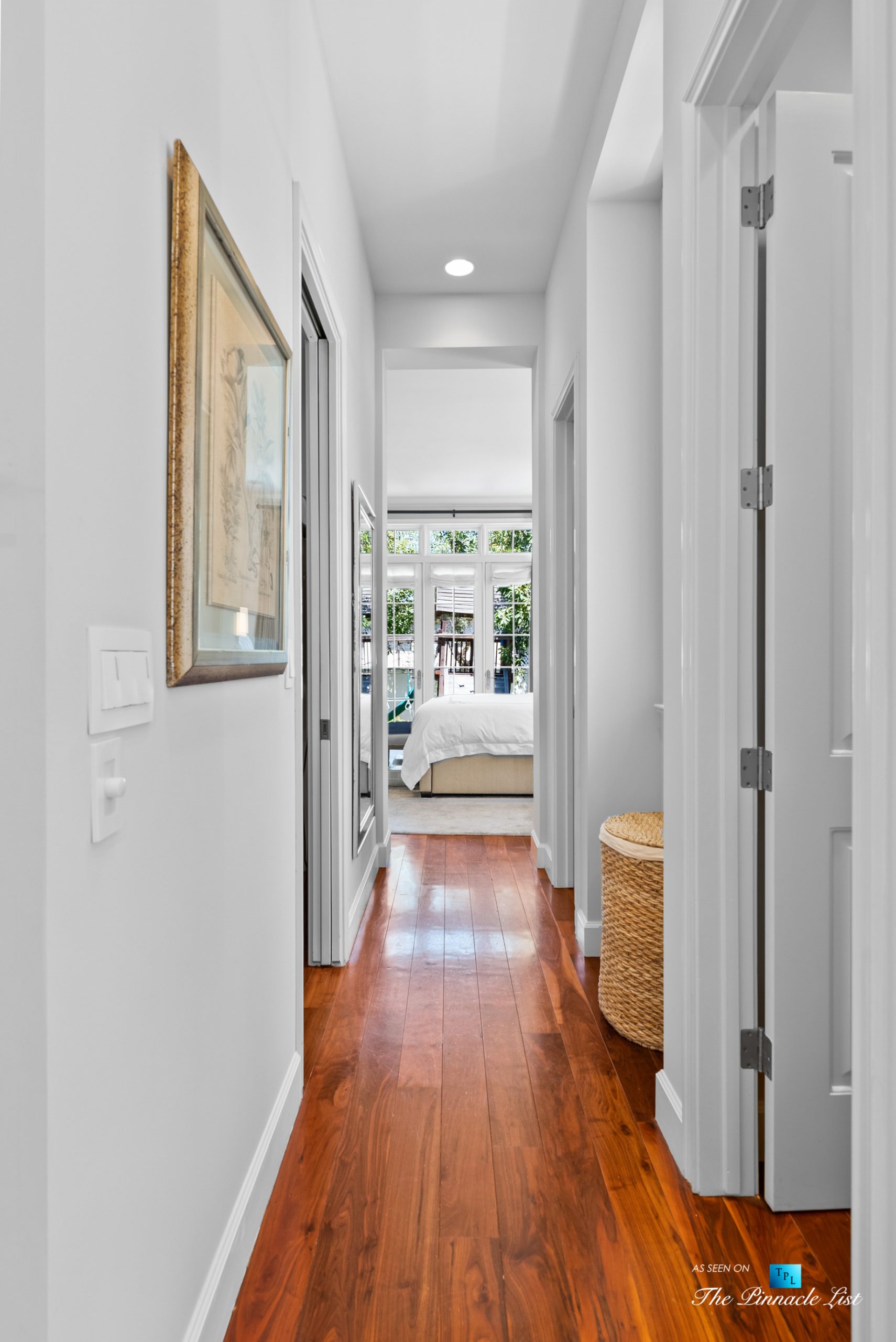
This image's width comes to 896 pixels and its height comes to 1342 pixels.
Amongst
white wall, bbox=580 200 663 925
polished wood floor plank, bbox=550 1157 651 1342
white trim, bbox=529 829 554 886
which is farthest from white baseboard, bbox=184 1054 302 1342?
white trim, bbox=529 829 554 886

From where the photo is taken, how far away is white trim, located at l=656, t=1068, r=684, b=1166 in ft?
6.00

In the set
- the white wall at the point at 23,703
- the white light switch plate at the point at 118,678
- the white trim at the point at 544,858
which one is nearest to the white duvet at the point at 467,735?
the white trim at the point at 544,858

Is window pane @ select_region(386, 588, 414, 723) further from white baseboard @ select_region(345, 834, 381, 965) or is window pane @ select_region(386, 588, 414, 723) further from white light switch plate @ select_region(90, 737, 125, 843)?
white light switch plate @ select_region(90, 737, 125, 843)

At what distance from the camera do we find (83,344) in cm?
89

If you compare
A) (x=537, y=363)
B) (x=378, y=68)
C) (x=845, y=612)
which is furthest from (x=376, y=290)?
(x=845, y=612)

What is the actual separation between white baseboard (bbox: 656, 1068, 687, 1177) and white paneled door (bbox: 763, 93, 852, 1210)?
204 mm

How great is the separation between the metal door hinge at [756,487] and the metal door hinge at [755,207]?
48 cm

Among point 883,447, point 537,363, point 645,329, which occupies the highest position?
point 537,363

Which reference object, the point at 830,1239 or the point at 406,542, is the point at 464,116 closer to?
the point at 830,1239

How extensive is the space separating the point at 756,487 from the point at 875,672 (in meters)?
0.91

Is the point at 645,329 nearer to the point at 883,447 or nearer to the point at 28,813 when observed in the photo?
the point at 883,447

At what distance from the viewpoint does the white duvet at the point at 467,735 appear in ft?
21.7

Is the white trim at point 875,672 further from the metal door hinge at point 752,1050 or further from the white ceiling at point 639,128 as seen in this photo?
the white ceiling at point 639,128

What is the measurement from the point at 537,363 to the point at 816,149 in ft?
10.0
